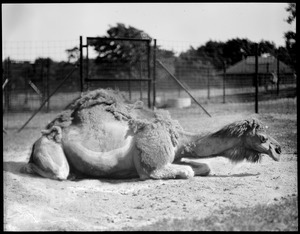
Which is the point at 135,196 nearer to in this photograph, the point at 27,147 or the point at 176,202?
the point at 176,202

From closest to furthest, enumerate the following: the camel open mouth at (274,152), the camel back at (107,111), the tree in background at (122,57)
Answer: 1. the camel open mouth at (274,152)
2. the camel back at (107,111)
3. the tree in background at (122,57)

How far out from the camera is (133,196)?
186 inches

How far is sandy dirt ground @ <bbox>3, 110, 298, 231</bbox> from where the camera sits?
13.1 feet

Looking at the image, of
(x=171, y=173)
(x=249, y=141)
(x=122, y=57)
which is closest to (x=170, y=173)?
(x=171, y=173)

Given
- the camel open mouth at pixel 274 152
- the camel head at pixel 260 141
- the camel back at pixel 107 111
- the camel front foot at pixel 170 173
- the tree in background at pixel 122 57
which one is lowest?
the camel front foot at pixel 170 173

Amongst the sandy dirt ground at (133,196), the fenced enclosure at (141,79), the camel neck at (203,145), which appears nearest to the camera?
the sandy dirt ground at (133,196)

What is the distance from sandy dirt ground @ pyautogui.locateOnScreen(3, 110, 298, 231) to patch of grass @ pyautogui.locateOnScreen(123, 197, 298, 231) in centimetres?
21

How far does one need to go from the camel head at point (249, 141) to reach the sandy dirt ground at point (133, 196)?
26 cm

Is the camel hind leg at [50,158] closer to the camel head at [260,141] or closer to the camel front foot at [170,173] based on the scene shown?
the camel front foot at [170,173]

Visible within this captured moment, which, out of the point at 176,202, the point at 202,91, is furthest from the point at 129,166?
the point at 202,91

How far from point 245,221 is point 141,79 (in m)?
4.79

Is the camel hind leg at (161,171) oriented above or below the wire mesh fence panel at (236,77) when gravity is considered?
below

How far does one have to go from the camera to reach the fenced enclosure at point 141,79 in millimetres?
8594

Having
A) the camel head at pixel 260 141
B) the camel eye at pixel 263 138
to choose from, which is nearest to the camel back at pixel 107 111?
the camel head at pixel 260 141
